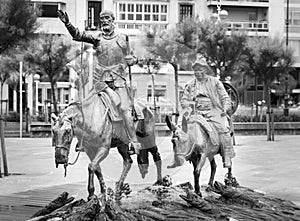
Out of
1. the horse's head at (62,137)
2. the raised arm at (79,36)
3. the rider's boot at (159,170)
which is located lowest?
the rider's boot at (159,170)

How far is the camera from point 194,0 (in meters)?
47.6

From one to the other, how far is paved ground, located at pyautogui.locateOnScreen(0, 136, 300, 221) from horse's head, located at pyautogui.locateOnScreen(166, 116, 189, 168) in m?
0.73

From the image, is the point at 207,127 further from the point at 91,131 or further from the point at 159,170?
the point at 91,131

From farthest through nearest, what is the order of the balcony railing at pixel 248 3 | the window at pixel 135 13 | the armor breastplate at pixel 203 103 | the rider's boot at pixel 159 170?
the balcony railing at pixel 248 3, the window at pixel 135 13, the rider's boot at pixel 159 170, the armor breastplate at pixel 203 103

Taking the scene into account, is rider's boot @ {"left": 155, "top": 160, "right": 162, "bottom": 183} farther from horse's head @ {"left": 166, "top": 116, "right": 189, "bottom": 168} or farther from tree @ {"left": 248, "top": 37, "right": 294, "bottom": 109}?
tree @ {"left": 248, "top": 37, "right": 294, "bottom": 109}

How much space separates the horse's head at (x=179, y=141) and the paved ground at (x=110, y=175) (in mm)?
730

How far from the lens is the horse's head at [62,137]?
7.58m

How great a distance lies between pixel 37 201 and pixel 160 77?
314cm

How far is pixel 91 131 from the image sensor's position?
817 cm

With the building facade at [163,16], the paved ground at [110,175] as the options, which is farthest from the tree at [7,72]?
the paved ground at [110,175]

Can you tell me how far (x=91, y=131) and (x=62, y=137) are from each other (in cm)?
62

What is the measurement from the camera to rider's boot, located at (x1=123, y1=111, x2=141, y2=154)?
8641 mm

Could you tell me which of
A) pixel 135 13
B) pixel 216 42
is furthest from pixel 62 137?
pixel 135 13

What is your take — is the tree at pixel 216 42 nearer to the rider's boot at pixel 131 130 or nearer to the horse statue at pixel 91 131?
the rider's boot at pixel 131 130
